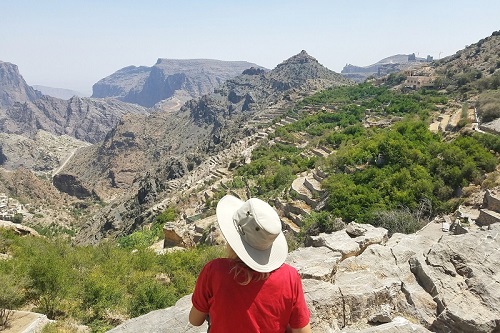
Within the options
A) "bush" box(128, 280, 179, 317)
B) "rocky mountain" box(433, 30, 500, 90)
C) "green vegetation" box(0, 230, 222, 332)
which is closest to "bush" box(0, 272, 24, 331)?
"green vegetation" box(0, 230, 222, 332)

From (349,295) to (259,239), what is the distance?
421 cm

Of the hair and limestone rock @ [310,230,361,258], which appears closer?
the hair

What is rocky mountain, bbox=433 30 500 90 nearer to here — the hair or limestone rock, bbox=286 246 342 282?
limestone rock, bbox=286 246 342 282

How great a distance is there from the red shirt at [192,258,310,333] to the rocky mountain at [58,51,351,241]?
63.2m

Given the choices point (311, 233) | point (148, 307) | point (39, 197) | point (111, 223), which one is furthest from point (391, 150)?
point (39, 197)

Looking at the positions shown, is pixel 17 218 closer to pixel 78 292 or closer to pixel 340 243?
pixel 78 292

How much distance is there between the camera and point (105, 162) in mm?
156125

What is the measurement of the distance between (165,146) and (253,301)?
162 meters

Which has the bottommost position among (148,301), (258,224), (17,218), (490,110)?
(17,218)

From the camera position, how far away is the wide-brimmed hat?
→ 331cm

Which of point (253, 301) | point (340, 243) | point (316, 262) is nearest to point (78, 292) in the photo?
point (316, 262)

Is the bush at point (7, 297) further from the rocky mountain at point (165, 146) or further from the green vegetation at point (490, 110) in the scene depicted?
the rocky mountain at point (165, 146)

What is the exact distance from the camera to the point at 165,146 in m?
161

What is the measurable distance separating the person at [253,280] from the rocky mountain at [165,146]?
208ft
